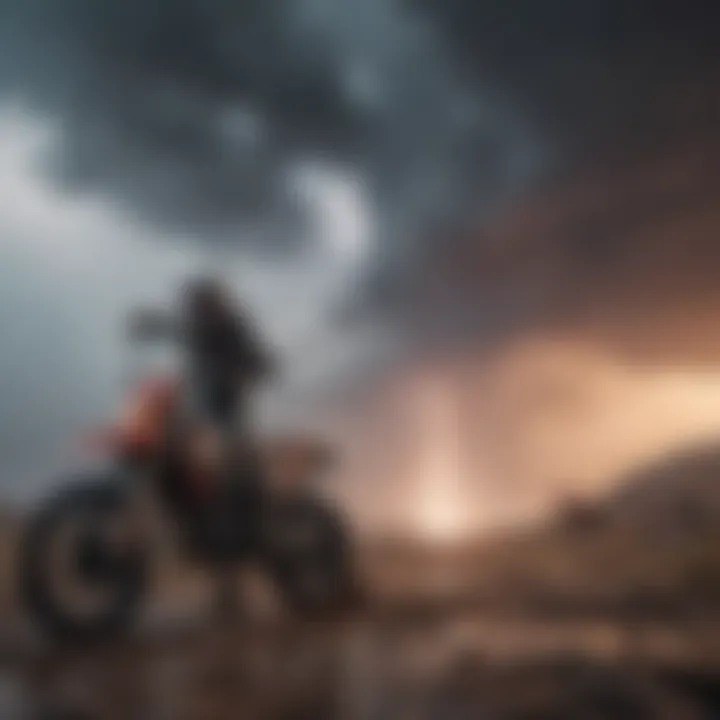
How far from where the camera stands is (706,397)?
1387 mm

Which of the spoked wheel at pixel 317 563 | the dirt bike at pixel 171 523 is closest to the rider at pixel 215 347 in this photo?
the dirt bike at pixel 171 523

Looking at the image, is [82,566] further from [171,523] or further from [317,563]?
[317,563]

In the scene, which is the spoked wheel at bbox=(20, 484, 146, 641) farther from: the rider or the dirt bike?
the rider

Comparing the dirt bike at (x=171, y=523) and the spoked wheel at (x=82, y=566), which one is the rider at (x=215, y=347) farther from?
the spoked wheel at (x=82, y=566)

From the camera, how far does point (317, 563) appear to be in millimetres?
1321

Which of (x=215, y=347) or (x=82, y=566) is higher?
(x=215, y=347)

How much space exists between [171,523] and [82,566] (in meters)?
0.12

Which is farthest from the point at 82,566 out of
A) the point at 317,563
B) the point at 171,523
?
the point at 317,563

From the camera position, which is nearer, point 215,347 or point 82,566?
point 82,566

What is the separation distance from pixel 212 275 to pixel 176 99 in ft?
0.89

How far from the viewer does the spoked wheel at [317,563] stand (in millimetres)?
1321

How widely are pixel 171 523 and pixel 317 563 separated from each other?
7.7 inches

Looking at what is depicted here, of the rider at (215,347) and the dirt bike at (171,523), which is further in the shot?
the rider at (215,347)

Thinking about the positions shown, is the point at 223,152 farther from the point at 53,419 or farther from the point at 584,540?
the point at 584,540
